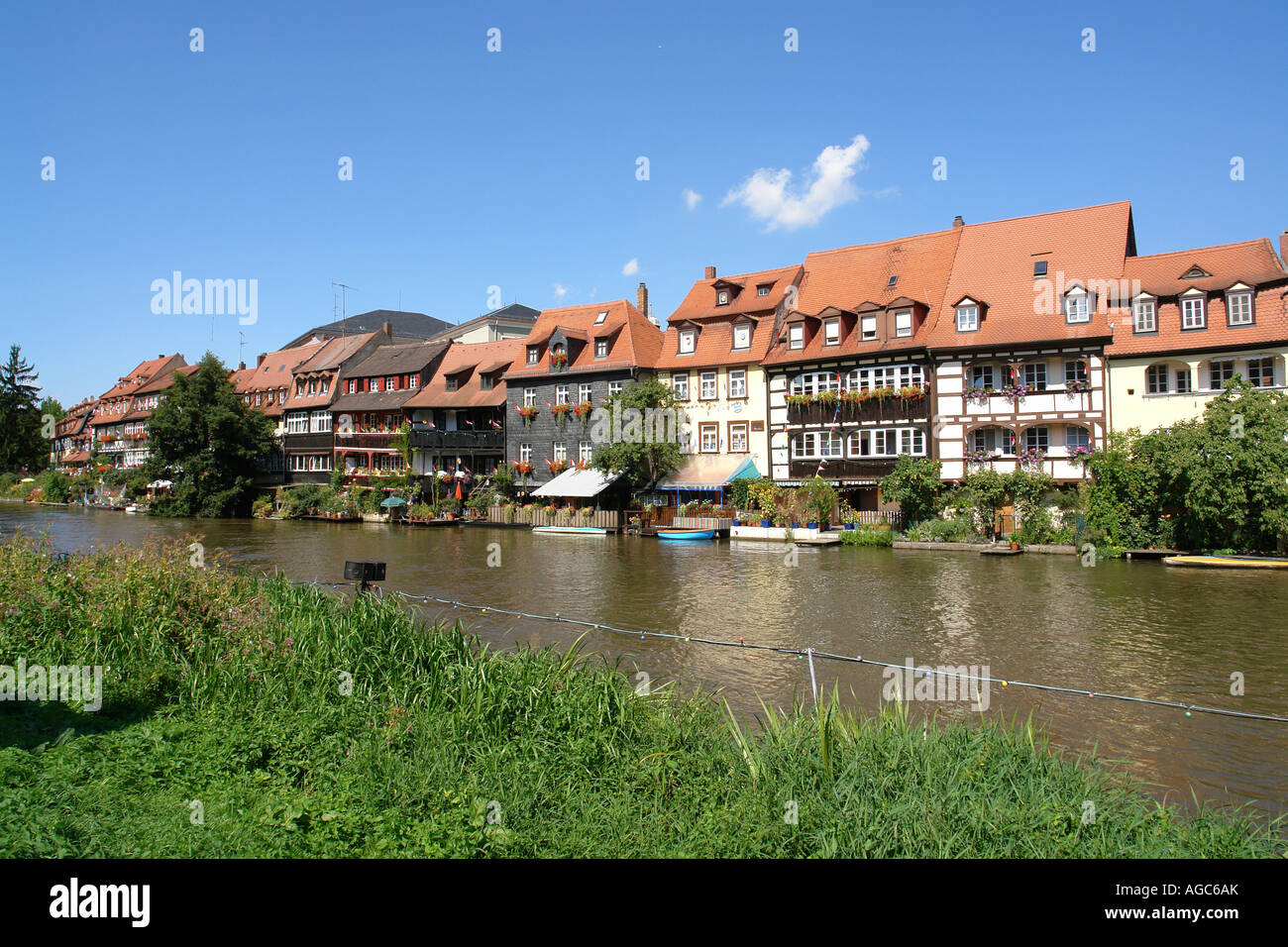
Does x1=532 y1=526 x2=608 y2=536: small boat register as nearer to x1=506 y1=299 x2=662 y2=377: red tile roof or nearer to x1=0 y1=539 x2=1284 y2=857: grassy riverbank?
x1=506 y1=299 x2=662 y2=377: red tile roof

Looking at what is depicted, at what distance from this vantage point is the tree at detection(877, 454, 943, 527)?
115ft

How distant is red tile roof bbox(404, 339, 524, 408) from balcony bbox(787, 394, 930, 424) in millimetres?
19432

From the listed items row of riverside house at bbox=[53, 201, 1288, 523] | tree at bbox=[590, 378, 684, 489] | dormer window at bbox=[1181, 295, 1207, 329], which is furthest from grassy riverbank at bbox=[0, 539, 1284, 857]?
tree at bbox=[590, 378, 684, 489]

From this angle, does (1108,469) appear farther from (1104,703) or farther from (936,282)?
(1104,703)

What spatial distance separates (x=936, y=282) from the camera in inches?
1539

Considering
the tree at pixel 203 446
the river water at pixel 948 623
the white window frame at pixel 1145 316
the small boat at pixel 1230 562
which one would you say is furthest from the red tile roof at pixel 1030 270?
the tree at pixel 203 446

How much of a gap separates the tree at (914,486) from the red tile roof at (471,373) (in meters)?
25.0

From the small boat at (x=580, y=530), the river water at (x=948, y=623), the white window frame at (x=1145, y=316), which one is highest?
the white window frame at (x=1145, y=316)

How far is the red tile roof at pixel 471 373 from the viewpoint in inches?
2068

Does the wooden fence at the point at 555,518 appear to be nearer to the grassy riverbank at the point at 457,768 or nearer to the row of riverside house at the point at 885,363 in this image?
the row of riverside house at the point at 885,363

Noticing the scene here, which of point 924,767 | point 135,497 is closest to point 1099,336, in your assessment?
point 924,767

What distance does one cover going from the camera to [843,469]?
126 ft

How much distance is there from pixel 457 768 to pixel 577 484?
3738cm
